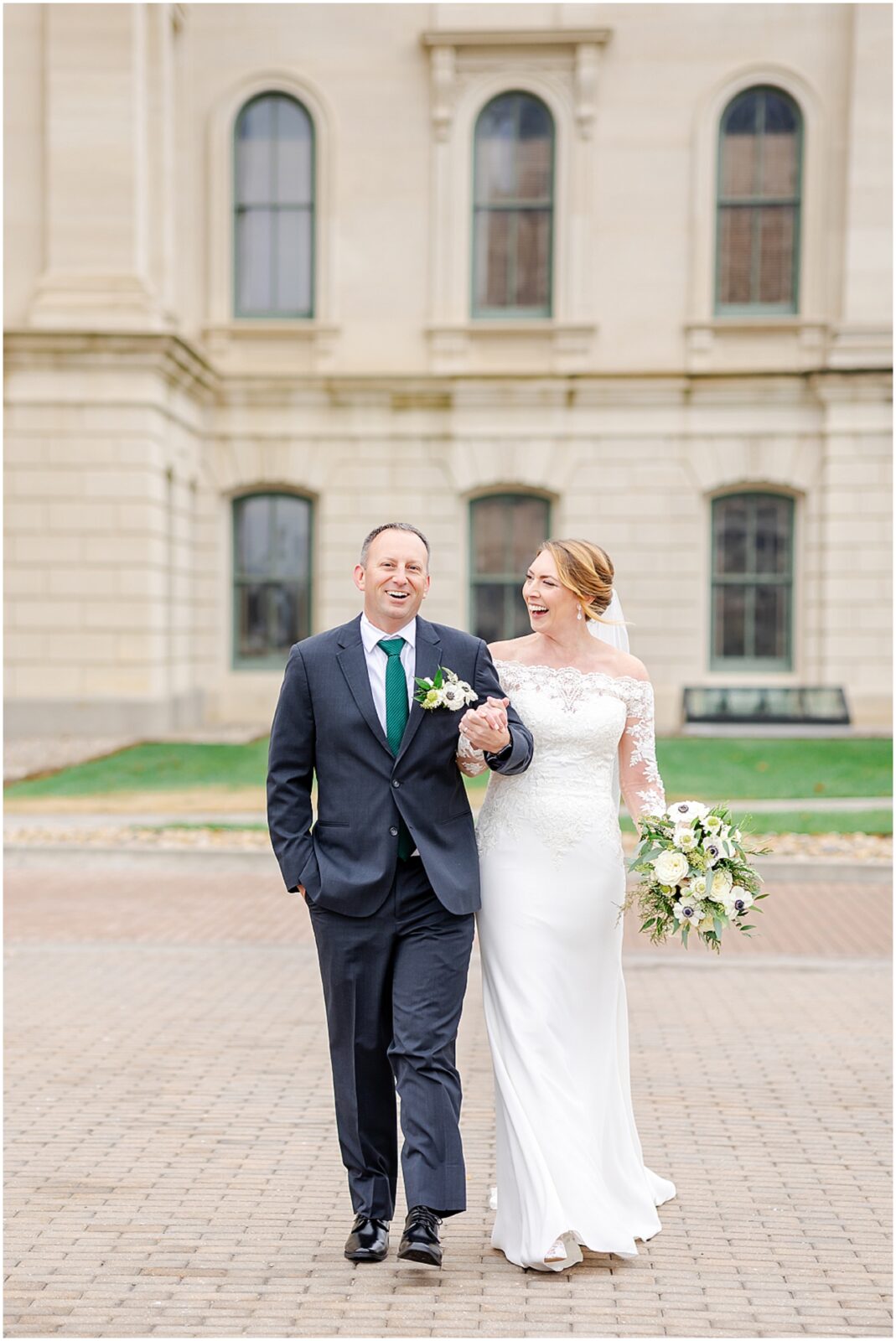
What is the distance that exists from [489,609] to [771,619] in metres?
4.44

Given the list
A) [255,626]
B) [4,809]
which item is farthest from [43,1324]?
[255,626]

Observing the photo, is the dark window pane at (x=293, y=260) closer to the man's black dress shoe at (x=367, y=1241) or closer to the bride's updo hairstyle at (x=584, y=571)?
the bride's updo hairstyle at (x=584, y=571)

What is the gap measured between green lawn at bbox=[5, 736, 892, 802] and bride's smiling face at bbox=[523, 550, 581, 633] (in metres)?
11.1

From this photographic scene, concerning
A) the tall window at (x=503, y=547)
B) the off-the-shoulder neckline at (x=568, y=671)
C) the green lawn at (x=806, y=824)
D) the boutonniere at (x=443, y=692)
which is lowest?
the green lawn at (x=806, y=824)

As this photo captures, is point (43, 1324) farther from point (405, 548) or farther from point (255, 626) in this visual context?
point (255, 626)

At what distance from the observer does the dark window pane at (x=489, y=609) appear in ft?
79.9

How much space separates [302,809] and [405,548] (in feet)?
2.83

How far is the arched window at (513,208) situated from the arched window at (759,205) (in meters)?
2.69

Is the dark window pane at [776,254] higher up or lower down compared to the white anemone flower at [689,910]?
higher up

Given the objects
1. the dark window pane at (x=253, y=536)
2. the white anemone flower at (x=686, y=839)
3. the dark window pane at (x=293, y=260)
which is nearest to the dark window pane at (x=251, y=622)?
the dark window pane at (x=253, y=536)

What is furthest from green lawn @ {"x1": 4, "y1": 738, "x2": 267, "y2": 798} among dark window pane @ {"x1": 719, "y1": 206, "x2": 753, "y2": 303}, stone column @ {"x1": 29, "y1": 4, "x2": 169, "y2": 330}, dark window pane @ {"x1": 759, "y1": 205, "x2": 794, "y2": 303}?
dark window pane @ {"x1": 759, "y1": 205, "x2": 794, "y2": 303}

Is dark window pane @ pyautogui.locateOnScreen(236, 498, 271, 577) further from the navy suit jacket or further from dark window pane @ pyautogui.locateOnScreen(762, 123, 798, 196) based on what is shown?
the navy suit jacket

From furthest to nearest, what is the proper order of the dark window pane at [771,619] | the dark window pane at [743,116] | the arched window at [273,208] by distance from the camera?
1. the dark window pane at [771,619]
2. the arched window at [273,208]
3. the dark window pane at [743,116]

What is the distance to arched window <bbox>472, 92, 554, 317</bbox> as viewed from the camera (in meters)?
23.8
